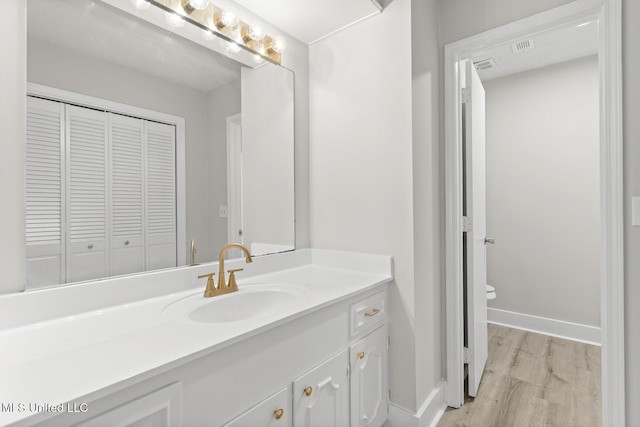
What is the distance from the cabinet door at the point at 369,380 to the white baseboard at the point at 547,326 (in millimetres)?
1991

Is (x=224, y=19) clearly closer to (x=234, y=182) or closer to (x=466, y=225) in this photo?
(x=234, y=182)

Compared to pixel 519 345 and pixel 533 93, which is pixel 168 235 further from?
pixel 533 93

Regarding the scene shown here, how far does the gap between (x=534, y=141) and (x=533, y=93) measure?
0.43 m

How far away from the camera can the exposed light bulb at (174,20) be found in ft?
4.26

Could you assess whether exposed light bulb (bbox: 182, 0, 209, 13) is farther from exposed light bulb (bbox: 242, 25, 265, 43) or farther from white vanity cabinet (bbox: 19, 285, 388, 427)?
white vanity cabinet (bbox: 19, 285, 388, 427)

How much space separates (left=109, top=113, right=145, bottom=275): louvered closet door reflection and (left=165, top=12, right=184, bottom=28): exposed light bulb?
1.45 feet

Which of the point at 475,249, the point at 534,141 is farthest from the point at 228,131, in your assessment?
the point at 534,141

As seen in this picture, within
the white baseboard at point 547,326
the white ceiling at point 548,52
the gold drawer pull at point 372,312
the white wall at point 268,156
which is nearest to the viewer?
the gold drawer pull at point 372,312

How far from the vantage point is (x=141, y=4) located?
1.22 metres

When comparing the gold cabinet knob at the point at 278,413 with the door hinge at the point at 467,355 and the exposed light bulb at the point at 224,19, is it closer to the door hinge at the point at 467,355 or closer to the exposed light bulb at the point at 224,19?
the door hinge at the point at 467,355

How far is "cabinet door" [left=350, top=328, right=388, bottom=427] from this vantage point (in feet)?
4.31

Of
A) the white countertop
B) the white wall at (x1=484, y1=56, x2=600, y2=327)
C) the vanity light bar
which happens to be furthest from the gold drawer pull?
the white wall at (x1=484, y1=56, x2=600, y2=327)

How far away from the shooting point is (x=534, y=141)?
9.28 ft

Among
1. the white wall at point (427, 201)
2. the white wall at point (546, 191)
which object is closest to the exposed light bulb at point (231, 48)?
the white wall at point (427, 201)
